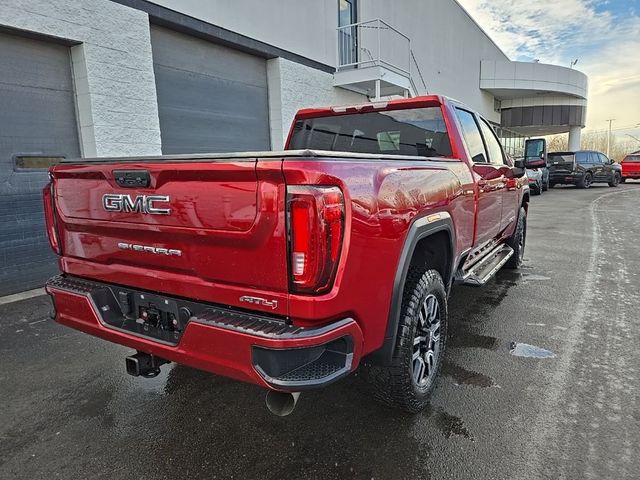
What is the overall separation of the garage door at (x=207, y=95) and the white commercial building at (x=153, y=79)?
0.02 meters

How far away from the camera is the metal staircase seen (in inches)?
450

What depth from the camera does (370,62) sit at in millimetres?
11797

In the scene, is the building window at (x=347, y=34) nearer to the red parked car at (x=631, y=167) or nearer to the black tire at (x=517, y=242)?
the black tire at (x=517, y=242)

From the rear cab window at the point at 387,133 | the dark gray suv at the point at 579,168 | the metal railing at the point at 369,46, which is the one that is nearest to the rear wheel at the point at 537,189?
the dark gray suv at the point at 579,168

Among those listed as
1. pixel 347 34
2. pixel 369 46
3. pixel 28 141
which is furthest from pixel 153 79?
pixel 369 46

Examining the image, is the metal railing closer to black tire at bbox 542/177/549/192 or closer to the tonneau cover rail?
the tonneau cover rail

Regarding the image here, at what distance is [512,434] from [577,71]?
1490 inches

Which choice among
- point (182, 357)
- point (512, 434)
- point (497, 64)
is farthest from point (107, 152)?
point (497, 64)

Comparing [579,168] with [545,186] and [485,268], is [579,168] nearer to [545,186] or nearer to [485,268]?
[545,186]

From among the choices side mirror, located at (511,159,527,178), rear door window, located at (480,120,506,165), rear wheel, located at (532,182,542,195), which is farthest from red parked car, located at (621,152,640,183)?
rear door window, located at (480,120,506,165)

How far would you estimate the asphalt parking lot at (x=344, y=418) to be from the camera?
234cm

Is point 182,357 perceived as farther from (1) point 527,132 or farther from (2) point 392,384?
(1) point 527,132

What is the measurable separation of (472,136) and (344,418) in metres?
2.86

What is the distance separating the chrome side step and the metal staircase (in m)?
7.13
